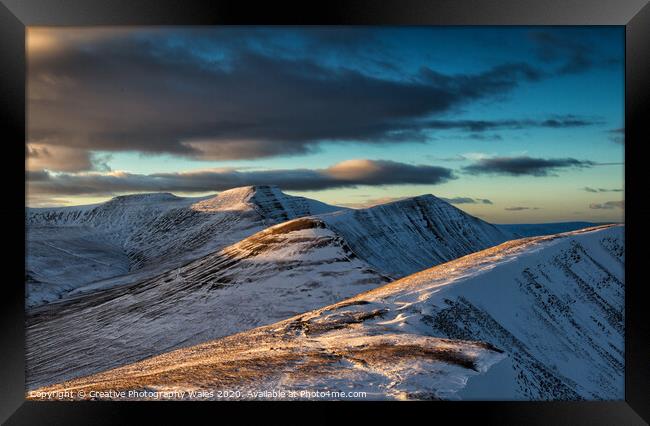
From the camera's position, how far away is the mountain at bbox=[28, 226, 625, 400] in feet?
54.1

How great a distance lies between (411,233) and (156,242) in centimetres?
8954

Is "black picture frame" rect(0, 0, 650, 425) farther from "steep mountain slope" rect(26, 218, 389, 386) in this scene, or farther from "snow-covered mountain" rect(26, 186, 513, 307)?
"snow-covered mountain" rect(26, 186, 513, 307)

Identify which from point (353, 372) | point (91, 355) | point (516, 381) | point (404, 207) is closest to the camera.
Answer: point (353, 372)

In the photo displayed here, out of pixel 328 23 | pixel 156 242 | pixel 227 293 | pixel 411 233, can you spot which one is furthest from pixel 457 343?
pixel 156 242

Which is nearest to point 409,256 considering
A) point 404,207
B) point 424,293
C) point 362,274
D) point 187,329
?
point 404,207

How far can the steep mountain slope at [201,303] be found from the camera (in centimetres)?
5144

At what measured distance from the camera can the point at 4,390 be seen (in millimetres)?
14836

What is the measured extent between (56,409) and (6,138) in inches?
337

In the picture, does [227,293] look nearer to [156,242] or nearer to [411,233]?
[411,233]

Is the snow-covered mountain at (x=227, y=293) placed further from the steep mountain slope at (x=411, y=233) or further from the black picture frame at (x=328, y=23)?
the black picture frame at (x=328, y=23)

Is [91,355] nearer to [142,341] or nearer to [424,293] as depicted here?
[142,341]

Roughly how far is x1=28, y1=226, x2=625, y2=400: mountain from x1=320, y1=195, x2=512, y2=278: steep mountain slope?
6633cm

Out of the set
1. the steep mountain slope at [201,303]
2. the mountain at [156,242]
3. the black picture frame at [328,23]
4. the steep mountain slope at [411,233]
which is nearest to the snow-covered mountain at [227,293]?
the steep mountain slope at [201,303]

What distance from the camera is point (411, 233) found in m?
140
